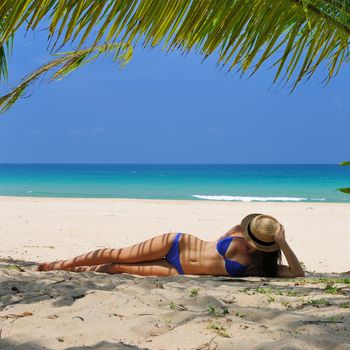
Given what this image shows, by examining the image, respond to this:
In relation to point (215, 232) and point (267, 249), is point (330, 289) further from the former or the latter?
point (215, 232)

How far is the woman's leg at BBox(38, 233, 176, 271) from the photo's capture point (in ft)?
12.6

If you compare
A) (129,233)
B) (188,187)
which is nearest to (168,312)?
(129,233)

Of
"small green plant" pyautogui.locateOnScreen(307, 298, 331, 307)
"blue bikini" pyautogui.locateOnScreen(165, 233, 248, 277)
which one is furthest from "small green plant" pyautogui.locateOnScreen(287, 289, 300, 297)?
"blue bikini" pyautogui.locateOnScreen(165, 233, 248, 277)

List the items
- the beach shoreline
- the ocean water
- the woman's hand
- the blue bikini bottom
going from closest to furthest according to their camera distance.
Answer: the woman's hand → the blue bikini bottom → the beach shoreline → the ocean water

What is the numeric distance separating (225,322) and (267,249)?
1.52m

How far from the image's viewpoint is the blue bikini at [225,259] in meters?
3.69

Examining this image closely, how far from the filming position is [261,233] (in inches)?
141

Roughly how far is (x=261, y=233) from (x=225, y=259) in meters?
0.36

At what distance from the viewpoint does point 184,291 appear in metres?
2.93

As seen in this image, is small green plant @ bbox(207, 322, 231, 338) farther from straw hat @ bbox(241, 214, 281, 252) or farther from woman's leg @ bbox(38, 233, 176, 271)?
woman's leg @ bbox(38, 233, 176, 271)

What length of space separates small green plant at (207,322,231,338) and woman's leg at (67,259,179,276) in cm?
167

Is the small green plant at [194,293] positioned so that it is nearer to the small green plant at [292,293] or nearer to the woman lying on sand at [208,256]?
the small green plant at [292,293]

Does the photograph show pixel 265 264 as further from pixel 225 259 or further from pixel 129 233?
pixel 129 233

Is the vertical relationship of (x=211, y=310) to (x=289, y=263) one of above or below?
below
